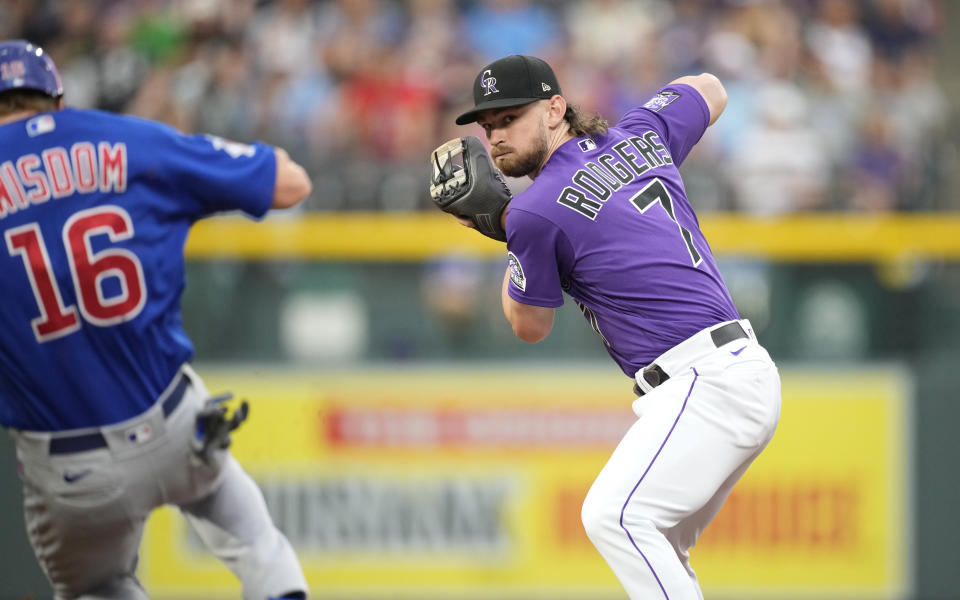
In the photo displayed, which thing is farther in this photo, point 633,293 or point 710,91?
point 710,91

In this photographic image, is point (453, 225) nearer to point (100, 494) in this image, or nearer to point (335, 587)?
point (335, 587)

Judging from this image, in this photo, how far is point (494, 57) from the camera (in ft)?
31.3

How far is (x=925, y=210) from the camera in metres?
7.44

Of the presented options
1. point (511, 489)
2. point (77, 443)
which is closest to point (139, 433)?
point (77, 443)

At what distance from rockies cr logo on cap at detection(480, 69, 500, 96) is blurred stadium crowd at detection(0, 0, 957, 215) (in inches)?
139

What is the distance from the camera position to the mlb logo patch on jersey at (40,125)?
3.64 metres

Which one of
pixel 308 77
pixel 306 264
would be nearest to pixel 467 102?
pixel 308 77

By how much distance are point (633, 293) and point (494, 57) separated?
20.2ft

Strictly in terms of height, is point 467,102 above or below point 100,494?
above

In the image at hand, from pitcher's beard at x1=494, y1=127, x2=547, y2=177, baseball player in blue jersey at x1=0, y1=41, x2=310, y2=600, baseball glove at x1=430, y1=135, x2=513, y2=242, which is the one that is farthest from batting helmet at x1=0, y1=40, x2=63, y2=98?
pitcher's beard at x1=494, y1=127, x2=547, y2=177

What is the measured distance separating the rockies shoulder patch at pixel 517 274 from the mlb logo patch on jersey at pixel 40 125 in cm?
154

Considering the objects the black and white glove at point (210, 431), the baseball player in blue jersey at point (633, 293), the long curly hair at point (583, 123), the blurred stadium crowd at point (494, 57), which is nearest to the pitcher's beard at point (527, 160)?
the baseball player in blue jersey at point (633, 293)

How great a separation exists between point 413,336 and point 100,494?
12.0 ft

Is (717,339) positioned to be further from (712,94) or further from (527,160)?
(712,94)
